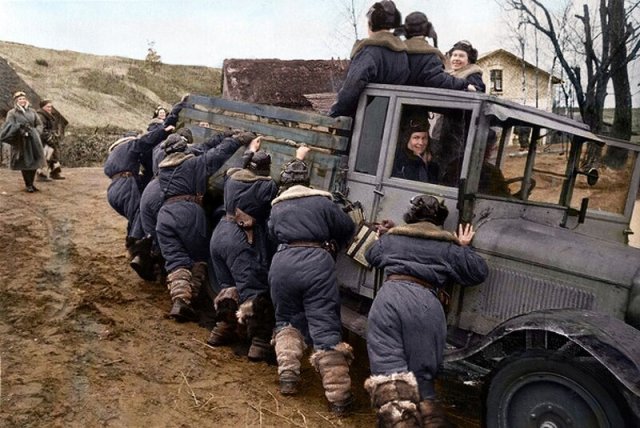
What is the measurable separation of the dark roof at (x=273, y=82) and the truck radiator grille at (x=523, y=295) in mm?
4180

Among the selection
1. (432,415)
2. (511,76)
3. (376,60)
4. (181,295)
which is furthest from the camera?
(511,76)

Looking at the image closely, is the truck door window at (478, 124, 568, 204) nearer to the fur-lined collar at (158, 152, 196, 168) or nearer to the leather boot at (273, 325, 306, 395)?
the leather boot at (273, 325, 306, 395)

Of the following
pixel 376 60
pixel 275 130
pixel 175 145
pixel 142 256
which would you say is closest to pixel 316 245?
pixel 275 130

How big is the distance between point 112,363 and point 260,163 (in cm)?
200

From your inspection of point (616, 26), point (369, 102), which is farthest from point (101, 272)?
point (616, 26)

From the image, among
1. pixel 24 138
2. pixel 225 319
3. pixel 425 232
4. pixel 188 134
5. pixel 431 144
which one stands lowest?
pixel 225 319

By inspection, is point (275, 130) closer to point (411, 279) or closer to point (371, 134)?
point (371, 134)

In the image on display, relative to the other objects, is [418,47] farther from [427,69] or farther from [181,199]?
[181,199]

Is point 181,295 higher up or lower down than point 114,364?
higher up

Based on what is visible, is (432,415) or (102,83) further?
(102,83)

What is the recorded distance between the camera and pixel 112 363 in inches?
186

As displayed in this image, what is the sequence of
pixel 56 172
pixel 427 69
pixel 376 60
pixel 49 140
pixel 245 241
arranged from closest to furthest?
pixel 376 60, pixel 427 69, pixel 245 241, pixel 49 140, pixel 56 172

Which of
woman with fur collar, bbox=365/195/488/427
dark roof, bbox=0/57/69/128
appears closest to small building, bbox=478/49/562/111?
dark roof, bbox=0/57/69/128

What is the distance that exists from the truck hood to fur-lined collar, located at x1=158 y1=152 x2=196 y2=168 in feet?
10.1
